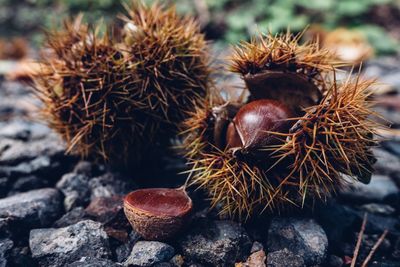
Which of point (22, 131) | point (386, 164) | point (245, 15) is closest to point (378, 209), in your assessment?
point (386, 164)

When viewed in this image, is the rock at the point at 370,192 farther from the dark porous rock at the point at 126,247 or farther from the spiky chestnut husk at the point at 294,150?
the dark porous rock at the point at 126,247

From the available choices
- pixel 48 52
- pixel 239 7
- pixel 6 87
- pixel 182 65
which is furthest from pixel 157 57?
pixel 239 7

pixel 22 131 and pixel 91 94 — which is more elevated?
pixel 91 94

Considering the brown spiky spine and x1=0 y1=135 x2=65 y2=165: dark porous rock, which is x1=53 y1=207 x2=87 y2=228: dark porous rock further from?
x1=0 y1=135 x2=65 y2=165: dark porous rock

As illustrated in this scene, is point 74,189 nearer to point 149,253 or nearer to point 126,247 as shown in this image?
point 126,247

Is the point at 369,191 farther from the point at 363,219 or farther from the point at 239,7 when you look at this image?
the point at 239,7

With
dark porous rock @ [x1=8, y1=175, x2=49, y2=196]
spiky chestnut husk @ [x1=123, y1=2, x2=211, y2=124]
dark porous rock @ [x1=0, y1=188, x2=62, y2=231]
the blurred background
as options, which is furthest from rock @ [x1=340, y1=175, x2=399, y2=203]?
the blurred background
